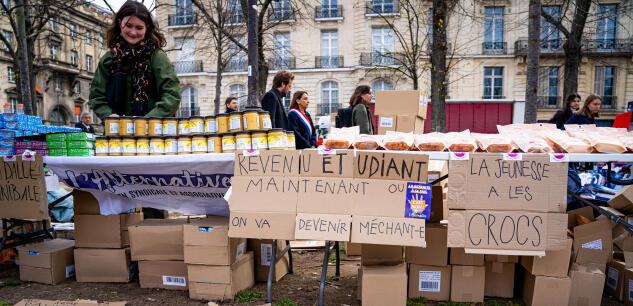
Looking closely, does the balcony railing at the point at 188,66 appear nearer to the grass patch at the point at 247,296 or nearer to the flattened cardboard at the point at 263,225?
the grass patch at the point at 247,296

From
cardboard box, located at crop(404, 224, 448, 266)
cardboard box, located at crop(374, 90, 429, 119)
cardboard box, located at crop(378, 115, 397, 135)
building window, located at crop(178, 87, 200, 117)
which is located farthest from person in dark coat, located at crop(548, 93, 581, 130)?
building window, located at crop(178, 87, 200, 117)

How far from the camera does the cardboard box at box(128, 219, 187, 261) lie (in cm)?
272

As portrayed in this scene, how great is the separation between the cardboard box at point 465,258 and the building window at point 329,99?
19.5 m

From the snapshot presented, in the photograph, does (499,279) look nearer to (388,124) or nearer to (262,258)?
(262,258)

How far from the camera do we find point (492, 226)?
221cm

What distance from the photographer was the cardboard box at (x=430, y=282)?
256 cm

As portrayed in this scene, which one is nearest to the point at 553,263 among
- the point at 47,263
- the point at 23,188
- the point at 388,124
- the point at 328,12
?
the point at 388,124

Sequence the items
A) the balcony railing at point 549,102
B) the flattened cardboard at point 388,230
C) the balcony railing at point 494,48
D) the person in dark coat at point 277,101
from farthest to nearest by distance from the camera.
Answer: the balcony railing at point 549,102 → the balcony railing at point 494,48 → the person in dark coat at point 277,101 → the flattened cardboard at point 388,230

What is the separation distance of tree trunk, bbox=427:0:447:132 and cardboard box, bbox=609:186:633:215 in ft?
14.2

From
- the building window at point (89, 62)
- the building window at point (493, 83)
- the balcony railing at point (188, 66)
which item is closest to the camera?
the building window at point (493, 83)

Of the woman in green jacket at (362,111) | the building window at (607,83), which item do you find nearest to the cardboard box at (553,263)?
the woman in green jacket at (362,111)

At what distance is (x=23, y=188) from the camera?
2.81 metres

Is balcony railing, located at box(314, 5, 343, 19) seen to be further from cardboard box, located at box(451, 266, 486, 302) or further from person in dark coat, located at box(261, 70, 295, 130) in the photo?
cardboard box, located at box(451, 266, 486, 302)

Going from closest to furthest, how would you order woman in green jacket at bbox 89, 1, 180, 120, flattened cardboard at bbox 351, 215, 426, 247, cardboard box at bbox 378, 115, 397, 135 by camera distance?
flattened cardboard at bbox 351, 215, 426, 247, woman in green jacket at bbox 89, 1, 180, 120, cardboard box at bbox 378, 115, 397, 135
